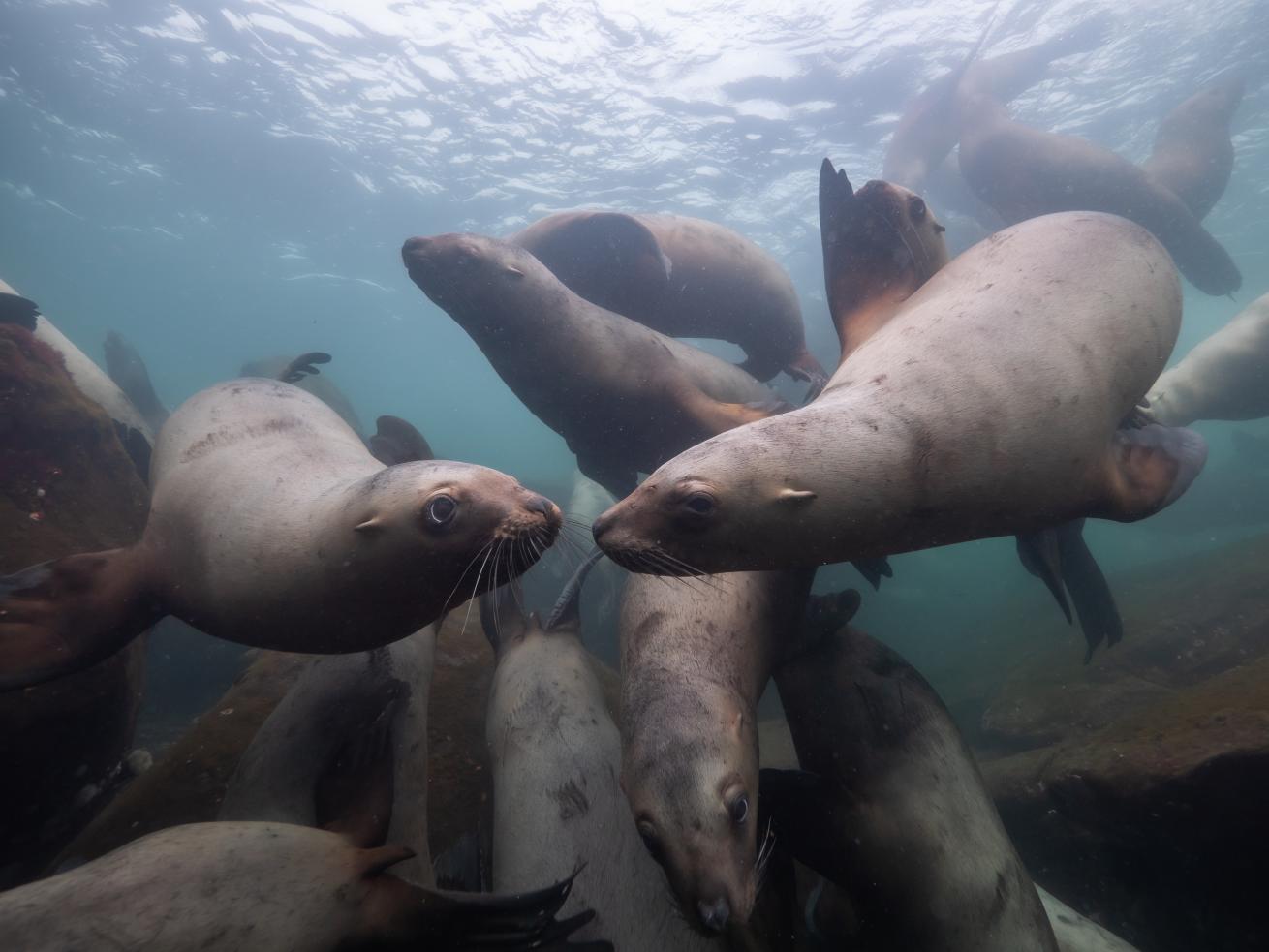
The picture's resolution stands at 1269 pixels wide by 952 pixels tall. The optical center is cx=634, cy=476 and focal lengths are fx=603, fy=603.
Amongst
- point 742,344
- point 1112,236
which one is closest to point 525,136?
point 742,344

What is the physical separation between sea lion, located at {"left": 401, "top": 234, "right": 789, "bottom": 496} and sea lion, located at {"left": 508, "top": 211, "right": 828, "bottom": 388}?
122 cm

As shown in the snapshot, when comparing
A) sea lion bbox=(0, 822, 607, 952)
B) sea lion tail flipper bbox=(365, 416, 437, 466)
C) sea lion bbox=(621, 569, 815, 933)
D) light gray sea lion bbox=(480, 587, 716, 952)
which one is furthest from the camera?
sea lion tail flipper bbox=(365, 416, 437, 466)

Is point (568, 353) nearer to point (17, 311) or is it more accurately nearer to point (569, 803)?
point (569, 803)

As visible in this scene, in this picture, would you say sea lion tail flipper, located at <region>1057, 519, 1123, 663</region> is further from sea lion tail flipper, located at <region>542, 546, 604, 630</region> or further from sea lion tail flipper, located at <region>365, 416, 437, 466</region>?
sea lion tail flipper, located at <region>365, 416, 437, 466</region>

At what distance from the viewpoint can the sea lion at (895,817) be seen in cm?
271

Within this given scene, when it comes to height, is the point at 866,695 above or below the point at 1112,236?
below

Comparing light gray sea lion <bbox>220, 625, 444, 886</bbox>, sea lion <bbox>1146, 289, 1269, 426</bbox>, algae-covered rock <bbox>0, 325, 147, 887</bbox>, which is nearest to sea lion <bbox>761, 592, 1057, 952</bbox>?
light gray sea lion <bbox>220, 625, 444, 886</bbox>

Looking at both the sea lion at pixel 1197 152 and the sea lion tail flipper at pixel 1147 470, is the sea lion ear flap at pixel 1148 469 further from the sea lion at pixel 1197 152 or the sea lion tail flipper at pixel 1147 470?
the sea lion at pixel 1197 152

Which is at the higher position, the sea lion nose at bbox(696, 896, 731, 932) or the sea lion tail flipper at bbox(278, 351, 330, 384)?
the sea lion tail flipper at bbox(278, 351, 330, 384)

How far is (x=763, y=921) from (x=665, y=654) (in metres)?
1.14

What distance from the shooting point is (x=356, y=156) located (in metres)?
21.6

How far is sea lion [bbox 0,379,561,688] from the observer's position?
234cm

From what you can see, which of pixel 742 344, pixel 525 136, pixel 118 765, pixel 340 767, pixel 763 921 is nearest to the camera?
pixel 763 921

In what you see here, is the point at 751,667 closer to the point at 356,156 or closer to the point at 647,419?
the point at 647,419
